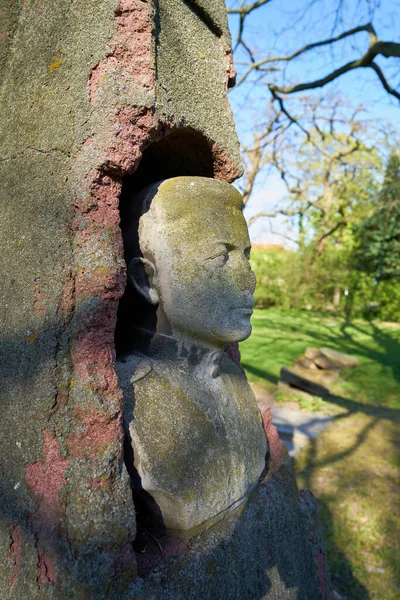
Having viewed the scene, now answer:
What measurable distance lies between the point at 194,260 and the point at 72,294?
1.48 ft

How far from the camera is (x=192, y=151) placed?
1.82 meters

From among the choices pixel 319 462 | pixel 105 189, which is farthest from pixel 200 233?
pixel 319 462

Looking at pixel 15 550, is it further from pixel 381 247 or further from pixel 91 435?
pixel 381 247

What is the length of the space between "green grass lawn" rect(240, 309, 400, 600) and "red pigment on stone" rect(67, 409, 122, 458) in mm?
2497

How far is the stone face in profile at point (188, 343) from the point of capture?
4.77 feet

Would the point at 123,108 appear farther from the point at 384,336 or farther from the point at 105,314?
the point at 384,336

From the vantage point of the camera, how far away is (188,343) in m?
1.67

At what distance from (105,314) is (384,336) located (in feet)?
36.4

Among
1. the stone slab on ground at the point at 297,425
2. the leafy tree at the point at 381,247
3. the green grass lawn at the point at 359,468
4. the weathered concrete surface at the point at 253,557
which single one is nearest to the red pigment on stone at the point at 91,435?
the weathered concrete surface at the point at 253,557

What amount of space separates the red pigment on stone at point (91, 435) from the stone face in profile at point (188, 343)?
158mm

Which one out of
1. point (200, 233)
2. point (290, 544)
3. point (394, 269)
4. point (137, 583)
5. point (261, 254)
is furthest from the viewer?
point (261, 254)

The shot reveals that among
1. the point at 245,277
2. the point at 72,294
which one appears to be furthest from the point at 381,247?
the point at 72,294

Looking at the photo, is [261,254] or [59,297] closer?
[59,297]

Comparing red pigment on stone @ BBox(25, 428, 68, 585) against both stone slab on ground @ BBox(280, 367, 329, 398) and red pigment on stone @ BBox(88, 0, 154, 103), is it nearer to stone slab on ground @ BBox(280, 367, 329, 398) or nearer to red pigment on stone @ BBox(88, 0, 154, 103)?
red pigment on stone @ BBox(88, 0, 154, 103)
